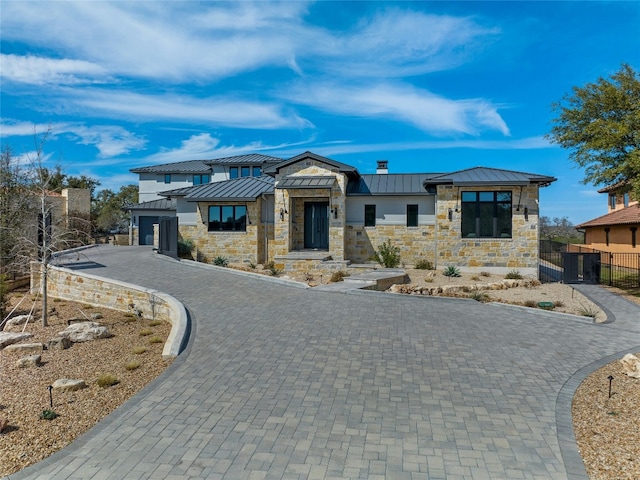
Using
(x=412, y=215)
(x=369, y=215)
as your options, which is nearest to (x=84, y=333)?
(x=369, y=215)

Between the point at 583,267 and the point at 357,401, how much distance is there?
16469 millimetres

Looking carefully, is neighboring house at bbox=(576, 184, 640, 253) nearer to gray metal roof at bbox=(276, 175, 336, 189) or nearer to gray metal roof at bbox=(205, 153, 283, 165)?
gray metal roof at bbox=(276, 175, 336, 189)

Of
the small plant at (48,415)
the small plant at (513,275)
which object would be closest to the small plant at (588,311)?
the small plant at (513,275)

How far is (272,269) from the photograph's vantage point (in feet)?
66.0

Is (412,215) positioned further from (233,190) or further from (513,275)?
(233,190)

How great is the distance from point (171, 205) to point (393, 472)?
1143 inches

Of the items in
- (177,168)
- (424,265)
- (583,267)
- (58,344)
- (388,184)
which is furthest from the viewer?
(177,168)

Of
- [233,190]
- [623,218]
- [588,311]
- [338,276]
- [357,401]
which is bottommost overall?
[357,401]

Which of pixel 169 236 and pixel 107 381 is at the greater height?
pixel 169 236

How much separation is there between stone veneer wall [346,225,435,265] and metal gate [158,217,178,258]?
9044 mm

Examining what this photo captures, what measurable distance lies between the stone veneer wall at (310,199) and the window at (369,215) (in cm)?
154

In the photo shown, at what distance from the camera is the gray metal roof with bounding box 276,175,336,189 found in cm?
1978

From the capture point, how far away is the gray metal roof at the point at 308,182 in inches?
779

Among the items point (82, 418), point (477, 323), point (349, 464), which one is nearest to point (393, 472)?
point (349, 464)
